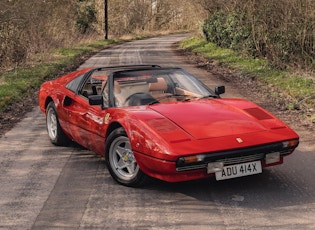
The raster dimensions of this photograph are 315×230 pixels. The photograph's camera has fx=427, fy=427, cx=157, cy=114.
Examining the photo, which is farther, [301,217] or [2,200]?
[2,200]

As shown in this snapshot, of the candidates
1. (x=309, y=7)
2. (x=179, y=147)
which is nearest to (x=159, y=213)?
(x=179, y=147)

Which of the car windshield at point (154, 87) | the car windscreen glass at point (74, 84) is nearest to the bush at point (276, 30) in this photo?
the car windshield at point (154, 87)

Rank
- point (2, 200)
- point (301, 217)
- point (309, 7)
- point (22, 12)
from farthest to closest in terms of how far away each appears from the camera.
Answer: point (22, 12), point (309, 7), point (2, 200), point (301, 217)

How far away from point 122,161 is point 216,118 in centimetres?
116

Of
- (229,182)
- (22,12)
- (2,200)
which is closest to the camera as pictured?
(2,200)

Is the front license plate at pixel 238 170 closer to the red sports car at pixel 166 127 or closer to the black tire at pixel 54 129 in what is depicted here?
the red sports car at pixel 166 127

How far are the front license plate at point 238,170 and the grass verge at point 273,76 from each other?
4.73 metres

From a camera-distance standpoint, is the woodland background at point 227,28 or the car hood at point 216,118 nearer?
the car hood at point 216,118

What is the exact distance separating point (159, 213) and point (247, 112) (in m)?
1.67

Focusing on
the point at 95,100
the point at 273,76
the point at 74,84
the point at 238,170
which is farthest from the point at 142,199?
the point at 273,76

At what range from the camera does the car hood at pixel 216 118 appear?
4.38m

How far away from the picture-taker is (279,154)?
177 inches

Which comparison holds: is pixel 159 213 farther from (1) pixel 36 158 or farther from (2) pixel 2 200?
(1) pixel 36 158

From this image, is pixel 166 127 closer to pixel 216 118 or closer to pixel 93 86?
pixel 216 118
